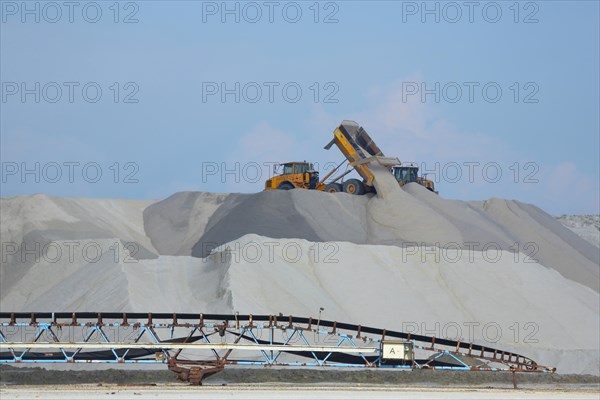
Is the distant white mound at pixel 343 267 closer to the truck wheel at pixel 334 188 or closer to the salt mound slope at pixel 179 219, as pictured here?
the salt mound slope at pixel 179 219

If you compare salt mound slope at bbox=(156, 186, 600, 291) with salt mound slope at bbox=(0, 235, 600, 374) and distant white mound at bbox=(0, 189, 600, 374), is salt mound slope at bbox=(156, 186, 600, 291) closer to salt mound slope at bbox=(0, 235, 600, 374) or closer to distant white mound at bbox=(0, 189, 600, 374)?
distant white mound at bbox=(0, 189, 600, 374)

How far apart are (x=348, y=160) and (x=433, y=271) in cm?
718

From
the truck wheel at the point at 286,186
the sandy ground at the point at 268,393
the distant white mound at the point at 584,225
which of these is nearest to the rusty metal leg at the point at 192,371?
the sandy ground at the point at 268,393

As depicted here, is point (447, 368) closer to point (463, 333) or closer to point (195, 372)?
point (195, 372)

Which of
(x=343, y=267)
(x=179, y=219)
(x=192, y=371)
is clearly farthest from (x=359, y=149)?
(x=192, y=371)

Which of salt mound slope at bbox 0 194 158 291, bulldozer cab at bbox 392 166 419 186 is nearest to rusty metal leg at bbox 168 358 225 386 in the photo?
salt mound slope at bbox 0 194 158 291

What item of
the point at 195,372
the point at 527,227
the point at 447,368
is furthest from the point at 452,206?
the point at 195,372

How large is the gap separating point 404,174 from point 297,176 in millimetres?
4761

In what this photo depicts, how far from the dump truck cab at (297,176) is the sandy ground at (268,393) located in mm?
22830

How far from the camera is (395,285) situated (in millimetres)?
33188

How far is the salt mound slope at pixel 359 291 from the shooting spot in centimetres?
2944

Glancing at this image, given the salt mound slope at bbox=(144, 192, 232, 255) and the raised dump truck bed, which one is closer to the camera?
the raised dump truck bed

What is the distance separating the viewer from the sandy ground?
717 inches

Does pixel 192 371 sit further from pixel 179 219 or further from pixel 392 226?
pixel 179 219
